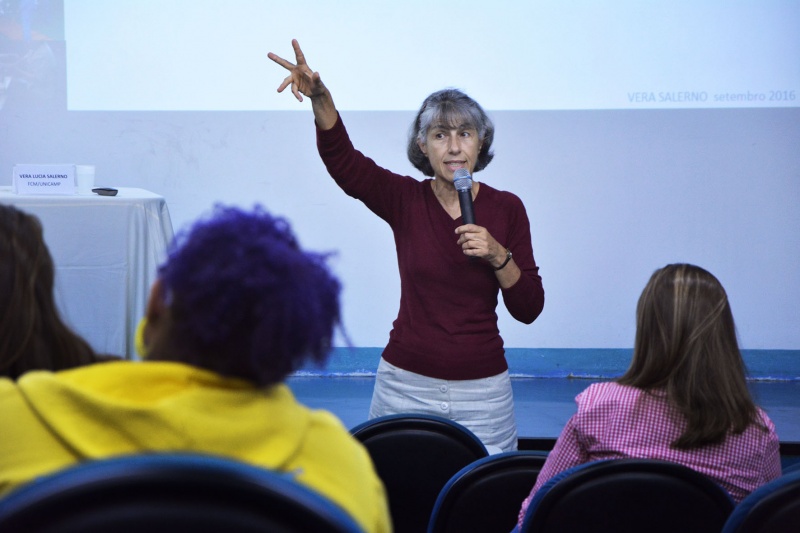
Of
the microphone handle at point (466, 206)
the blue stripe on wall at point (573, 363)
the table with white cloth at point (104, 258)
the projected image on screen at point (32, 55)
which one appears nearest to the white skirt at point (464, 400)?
→ the microphone handle at point (466, 206)

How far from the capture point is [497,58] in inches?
186

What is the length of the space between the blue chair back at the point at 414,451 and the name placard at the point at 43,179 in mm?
1626

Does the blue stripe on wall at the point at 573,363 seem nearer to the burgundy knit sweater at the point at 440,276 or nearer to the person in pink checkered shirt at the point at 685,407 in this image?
the burgundy knit sweater at the point at 440,276

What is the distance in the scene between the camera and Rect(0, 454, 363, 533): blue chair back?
0.59 meters

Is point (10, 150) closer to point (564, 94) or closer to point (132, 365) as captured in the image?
point (564, 94)

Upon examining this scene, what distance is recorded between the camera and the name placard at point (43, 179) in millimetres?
2799

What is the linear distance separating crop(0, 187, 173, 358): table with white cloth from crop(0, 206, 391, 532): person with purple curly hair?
203 centimetres

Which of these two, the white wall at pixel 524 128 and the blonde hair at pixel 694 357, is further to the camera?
the white wall at pixel 524 128

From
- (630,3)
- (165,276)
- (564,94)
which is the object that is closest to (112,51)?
(564,94)

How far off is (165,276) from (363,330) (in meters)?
4.38

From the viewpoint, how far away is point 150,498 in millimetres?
601

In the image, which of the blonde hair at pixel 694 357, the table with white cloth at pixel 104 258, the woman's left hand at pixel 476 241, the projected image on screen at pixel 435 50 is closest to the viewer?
the blonde hair at pixel 694 357

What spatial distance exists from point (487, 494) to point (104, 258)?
1.71m

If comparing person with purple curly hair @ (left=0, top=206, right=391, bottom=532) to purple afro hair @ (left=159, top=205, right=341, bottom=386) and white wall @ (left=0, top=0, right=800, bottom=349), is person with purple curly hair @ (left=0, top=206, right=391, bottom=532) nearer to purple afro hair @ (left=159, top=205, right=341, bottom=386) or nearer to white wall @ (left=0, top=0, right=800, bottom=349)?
purple afro hair @ (left=159, top=205, right=341, bottom=386)
